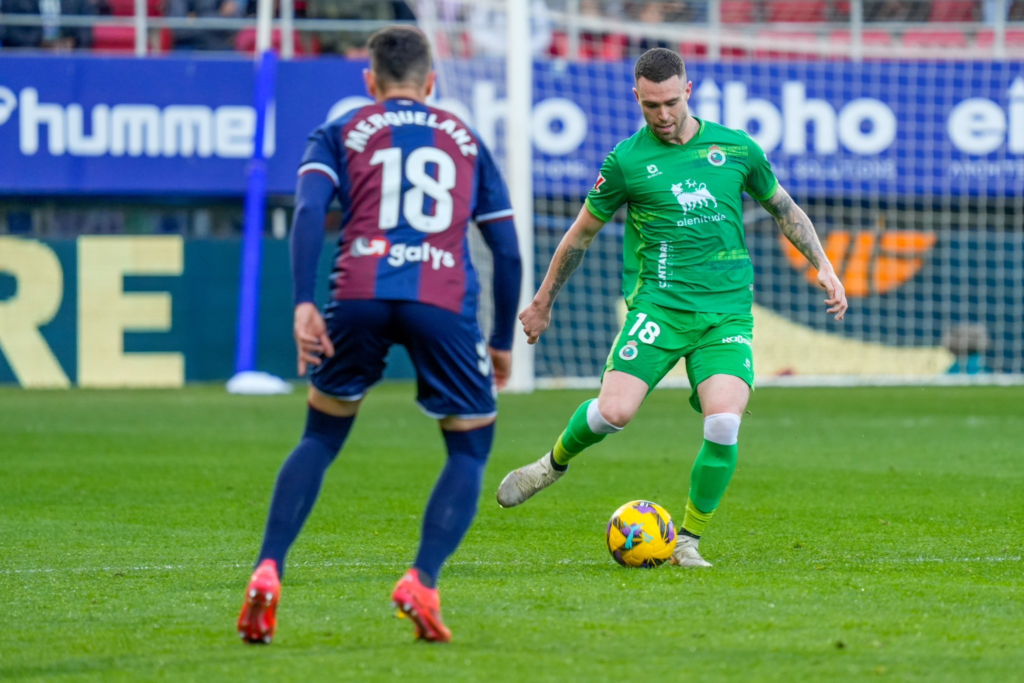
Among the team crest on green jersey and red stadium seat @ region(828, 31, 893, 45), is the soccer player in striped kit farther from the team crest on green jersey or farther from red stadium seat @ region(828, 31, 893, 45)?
red stadium seat @ region(828, 31, 893, 45)

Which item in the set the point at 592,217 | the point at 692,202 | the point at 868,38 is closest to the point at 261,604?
the point at 592,217

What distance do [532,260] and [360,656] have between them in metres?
13.0

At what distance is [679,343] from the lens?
598 centimetres

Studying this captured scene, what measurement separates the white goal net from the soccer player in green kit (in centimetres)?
1092

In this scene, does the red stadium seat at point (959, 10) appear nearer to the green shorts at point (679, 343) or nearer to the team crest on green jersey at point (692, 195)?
the team crest on green jersey at point (692, 195)

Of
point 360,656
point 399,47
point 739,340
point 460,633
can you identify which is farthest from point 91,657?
point 739,340

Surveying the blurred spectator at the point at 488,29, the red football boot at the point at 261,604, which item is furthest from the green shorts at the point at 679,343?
the blurred spectator at the point at 488,29

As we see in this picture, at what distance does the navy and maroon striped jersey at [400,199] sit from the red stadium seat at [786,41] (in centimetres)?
1420

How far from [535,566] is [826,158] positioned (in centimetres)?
1279

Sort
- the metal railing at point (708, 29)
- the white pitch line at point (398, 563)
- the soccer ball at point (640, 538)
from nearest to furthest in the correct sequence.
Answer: the soccer ball at point (640, 538)
the white pitch line at point (398, 563)
the metal railing at point (708, 29)

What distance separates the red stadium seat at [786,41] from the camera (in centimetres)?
1830

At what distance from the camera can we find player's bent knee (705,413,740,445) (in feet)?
18.9

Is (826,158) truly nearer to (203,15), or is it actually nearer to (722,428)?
(203,15)

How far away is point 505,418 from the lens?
530 inches
